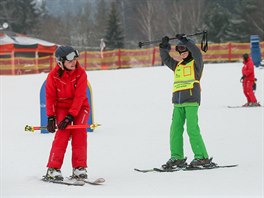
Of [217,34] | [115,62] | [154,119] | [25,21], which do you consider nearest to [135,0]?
[25,21]

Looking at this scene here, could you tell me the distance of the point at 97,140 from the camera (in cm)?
1036

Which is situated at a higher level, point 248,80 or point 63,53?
point 63,53

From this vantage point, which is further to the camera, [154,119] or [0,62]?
[0,62]

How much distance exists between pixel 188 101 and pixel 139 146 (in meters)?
2.53

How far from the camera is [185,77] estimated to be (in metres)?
7.22

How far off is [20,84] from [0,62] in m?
11.0

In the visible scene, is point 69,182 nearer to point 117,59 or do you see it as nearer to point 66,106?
point 66,106

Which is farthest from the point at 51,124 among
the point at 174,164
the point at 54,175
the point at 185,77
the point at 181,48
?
the point at 181,48

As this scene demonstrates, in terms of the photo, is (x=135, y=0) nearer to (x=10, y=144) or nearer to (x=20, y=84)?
(x=20, y=84)

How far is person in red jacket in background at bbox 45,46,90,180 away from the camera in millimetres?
6355

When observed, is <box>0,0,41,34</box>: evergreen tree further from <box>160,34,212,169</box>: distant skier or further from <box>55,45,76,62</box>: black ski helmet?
<box>55,45,76,62</box>: black ski helmet

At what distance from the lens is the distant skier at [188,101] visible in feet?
23.4

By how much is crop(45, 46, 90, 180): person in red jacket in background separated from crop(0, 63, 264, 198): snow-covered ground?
0.36m

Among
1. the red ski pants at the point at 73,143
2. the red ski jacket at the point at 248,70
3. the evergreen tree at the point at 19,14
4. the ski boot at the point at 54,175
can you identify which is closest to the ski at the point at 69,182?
the ski boot at the point at 54,175
